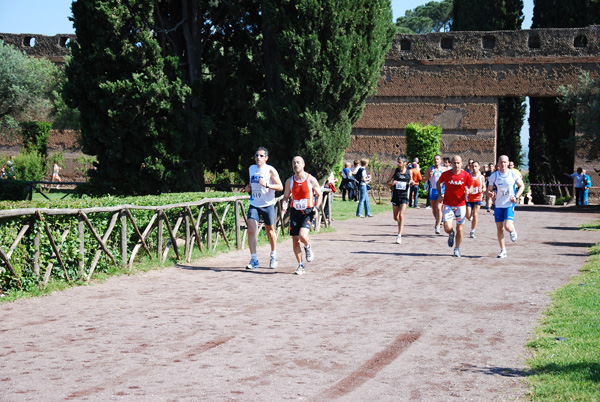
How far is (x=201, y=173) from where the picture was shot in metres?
19.2

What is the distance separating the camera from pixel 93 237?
1094 cm

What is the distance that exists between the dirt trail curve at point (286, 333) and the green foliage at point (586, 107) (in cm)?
1740

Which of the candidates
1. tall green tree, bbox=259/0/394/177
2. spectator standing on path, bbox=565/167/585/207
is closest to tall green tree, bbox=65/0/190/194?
tall green tree, bbox=259/0/394/177

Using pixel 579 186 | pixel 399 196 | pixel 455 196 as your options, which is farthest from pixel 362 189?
pixel 579 186

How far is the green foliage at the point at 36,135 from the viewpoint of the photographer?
128 ft

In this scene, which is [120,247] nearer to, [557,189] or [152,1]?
[152,1]

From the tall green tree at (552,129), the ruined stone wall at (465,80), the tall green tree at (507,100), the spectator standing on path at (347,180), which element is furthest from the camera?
the tall green tree at (507,100)

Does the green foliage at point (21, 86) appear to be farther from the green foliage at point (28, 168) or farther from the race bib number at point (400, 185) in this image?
the race bib number at point (400, 185)

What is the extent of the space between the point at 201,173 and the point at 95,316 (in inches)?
438

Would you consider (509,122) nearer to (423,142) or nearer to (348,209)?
(423,142)

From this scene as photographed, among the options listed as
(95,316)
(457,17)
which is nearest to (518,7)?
(457,17)

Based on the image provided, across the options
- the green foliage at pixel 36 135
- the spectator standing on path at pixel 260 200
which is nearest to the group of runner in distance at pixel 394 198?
the spectator standing on path at pixel 260 200

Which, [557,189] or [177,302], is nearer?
[177,302]

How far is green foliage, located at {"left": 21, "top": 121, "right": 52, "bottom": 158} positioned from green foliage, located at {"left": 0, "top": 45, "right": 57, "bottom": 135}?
7.41 feet
